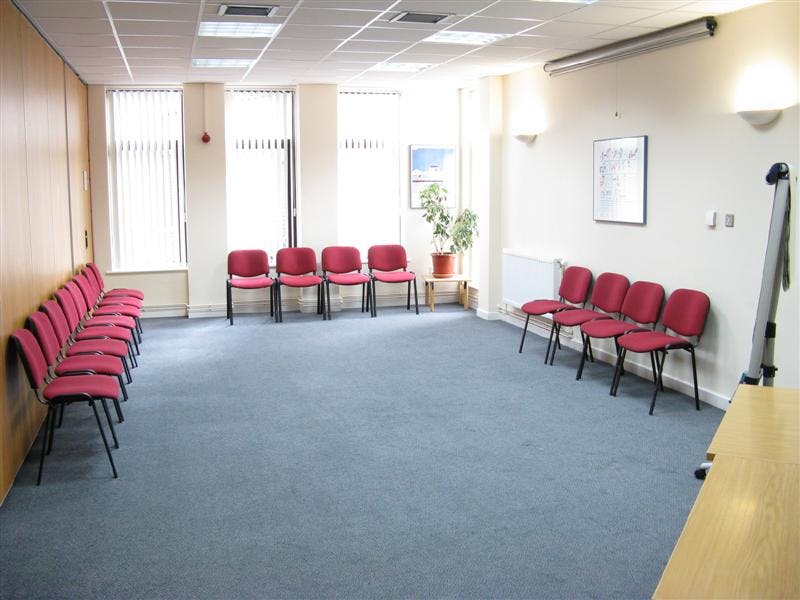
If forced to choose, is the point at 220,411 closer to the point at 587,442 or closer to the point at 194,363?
the point at 194,363

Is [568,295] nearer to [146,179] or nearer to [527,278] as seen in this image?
[527,278]

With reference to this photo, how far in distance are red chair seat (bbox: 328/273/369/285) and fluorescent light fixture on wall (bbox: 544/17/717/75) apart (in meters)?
3.50

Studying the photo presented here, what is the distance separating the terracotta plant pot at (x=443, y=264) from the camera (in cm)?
1087

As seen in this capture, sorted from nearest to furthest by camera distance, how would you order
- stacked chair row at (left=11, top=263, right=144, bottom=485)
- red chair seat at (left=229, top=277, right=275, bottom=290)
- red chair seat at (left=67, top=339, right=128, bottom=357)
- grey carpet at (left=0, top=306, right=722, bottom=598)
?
grey carpet at (left=0, top=306, right=722, bottom=598) → stacked chair row at (left=11, top=263, right=144, bottom=485) → red chair seat at (left=67, top=339, right=128, bottom=357) → red chair seat at (left=229, top=277, right=275, bottom=290)

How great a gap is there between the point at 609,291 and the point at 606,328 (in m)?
0.68

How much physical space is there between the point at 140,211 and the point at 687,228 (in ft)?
23.0

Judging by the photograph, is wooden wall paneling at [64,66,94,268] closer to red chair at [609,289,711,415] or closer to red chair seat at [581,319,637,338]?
red chair seat at [581,319,637,338]

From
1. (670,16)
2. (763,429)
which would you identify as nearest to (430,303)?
(670,16)

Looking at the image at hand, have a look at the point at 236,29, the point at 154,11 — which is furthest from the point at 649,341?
the point at 154,11

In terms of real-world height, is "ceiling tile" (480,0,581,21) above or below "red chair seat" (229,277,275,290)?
above

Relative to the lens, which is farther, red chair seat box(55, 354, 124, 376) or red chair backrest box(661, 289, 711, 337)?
red chair backrest box(661, 289, 711, 337)

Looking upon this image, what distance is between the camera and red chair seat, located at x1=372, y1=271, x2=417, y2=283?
10.4 metres

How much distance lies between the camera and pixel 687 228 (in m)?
6.47

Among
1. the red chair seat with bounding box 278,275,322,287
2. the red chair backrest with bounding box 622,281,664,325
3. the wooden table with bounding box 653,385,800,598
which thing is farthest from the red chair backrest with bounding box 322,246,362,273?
the wooden table with bounding box 653,385,800,598
